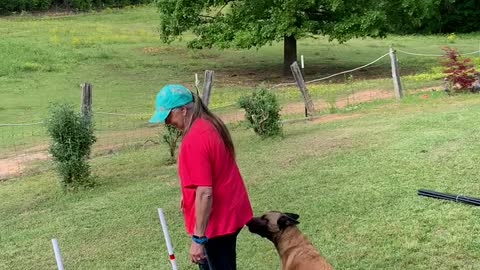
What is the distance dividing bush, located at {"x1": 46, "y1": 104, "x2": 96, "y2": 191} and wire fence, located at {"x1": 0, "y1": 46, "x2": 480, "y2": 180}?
2.00 meters

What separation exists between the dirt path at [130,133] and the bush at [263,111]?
6.80ft

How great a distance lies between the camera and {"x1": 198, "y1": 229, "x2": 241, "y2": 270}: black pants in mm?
3442

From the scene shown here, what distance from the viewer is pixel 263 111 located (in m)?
10.0

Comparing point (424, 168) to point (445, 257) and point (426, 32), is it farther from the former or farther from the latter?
point (426, 32)

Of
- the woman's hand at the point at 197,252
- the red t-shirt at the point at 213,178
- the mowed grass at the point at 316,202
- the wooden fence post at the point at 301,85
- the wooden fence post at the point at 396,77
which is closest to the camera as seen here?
the red t-shirt at the point at 213,178

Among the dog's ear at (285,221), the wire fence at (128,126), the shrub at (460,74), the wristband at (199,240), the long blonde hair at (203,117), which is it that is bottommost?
the wire fence at (128,126)

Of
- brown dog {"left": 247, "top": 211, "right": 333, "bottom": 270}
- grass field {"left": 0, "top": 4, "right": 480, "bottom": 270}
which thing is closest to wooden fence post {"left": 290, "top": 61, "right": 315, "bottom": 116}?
grass field {"left": 0, "top": 4, "right": 480, "bottom": 270}

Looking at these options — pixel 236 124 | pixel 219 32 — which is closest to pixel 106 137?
pixel 236 124

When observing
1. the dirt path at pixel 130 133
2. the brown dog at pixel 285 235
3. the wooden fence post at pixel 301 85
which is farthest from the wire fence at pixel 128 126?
the brown dog at pixel 285 235

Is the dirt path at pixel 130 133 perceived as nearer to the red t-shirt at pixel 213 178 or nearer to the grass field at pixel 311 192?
the grass field at pixel 311 192

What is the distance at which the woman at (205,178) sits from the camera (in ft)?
10.6

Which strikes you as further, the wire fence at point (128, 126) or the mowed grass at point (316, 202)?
the wire fence at point (128, 126)

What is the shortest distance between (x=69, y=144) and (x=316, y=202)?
3713mm

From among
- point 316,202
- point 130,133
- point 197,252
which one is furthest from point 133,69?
point 197,252
